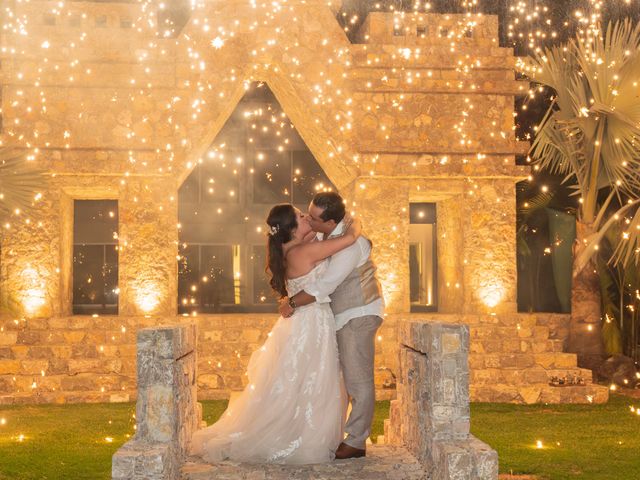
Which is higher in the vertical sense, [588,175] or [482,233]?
[588,175]

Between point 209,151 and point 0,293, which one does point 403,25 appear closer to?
point 209,151

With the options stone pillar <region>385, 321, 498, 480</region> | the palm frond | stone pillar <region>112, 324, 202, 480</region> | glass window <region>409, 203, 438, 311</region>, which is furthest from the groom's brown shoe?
glass window <region>409, 203, 438, 311</region>

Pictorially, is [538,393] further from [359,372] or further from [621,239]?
[359,372]

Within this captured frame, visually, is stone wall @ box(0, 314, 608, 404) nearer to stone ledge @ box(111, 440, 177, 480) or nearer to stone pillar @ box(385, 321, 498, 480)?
stone pillar @ box(385, 321, 498, 480)

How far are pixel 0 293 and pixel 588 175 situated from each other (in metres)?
8.44

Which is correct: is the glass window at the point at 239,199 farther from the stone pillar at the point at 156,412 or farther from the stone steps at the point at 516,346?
the stone pillar at the point at 156,412

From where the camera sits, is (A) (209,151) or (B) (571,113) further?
Answer: (A) (209,151)

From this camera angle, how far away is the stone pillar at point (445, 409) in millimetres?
4965

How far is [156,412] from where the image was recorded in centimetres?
515

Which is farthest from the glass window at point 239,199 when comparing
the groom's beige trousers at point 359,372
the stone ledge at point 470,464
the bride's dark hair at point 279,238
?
the stone ledge at point 470,464

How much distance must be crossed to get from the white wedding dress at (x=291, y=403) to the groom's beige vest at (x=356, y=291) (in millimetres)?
107

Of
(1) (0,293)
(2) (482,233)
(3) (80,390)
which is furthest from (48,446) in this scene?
(2) (482,233)

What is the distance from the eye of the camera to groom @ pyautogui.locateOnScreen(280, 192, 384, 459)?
581cm

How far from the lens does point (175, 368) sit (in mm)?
5266
